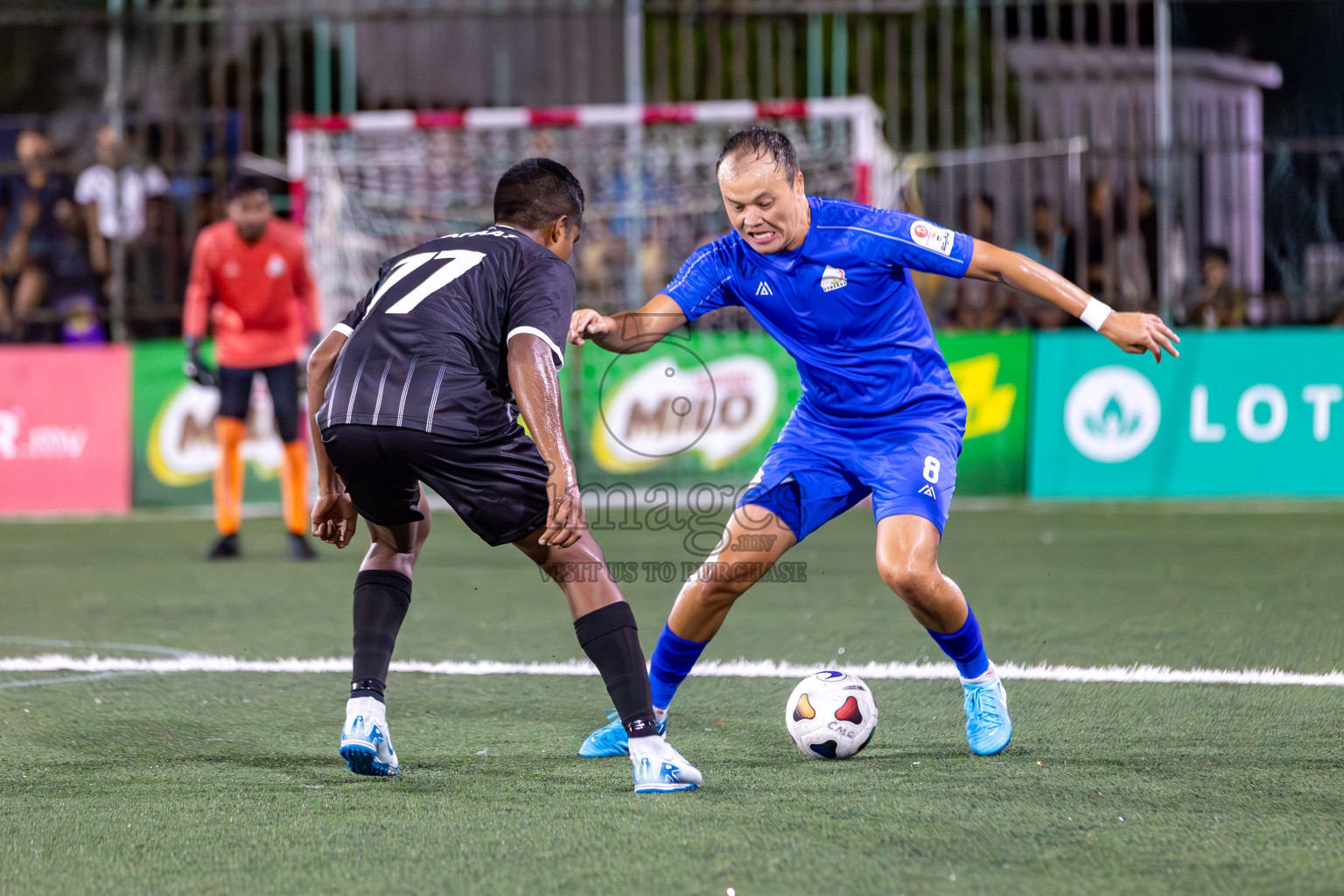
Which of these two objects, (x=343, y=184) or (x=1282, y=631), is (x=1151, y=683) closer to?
(x=1282, y=631)

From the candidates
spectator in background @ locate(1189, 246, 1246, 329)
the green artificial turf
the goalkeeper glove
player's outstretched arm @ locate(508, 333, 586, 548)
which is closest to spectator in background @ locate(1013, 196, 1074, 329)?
spectator in background @ locate(1189, 246, 1246, 329)

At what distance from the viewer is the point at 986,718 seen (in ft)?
14.1

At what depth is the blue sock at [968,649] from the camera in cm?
435

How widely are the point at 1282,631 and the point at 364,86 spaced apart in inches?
518

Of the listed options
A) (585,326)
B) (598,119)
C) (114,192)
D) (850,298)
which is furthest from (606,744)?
(114,192)

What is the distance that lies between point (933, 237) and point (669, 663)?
1.42 m

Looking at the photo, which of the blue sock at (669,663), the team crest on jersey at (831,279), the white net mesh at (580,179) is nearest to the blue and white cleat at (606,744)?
the blue sock at (669,663)

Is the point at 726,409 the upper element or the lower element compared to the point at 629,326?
lower

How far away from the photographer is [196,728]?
4.64m

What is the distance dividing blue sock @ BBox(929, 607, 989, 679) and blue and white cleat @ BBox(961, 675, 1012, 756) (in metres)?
0.04

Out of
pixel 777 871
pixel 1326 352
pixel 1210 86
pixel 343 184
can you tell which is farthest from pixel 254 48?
pixel 777 871

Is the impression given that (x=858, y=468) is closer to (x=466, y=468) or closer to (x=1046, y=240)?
(x=466, y=468)

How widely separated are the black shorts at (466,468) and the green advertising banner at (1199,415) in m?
8.03

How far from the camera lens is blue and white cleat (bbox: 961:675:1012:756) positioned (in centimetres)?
423
